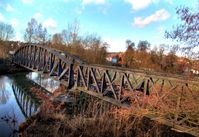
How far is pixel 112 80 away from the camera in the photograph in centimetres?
1264

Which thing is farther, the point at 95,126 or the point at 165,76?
the point at 95,126

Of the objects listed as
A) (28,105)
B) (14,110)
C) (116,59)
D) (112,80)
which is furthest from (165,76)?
(116,59)

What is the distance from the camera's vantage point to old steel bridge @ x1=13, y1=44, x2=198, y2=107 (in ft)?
29.4

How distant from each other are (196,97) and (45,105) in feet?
19.2

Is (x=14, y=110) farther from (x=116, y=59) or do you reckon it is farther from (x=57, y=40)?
(x=116, y=59)

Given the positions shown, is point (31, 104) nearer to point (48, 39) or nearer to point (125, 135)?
point (125, 135)

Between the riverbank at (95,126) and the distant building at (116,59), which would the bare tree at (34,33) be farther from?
the riverbank at (95,126)

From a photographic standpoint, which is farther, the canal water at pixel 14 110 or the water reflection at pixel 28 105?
the water reflection at pixel 28 105

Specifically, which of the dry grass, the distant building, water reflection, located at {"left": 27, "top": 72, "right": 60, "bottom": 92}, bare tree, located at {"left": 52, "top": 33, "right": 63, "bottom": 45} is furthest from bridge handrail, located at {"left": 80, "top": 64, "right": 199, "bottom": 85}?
the distant building

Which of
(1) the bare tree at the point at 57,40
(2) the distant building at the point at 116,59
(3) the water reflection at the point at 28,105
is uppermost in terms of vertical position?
(1) the bare tree at the point at 57,40

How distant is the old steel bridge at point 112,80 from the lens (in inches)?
352

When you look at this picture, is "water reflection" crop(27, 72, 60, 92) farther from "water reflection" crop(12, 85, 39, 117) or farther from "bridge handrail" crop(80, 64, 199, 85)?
"bridge handrail" crop(80, 64, 199, 85)

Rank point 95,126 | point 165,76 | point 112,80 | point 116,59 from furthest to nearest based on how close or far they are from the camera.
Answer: point 116,59 → point 112,80 → point 95,126 → point 165,76

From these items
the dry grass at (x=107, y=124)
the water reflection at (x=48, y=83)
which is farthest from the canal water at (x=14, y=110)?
the water reflection at (x=48, y=83)
